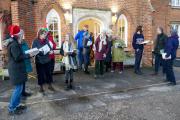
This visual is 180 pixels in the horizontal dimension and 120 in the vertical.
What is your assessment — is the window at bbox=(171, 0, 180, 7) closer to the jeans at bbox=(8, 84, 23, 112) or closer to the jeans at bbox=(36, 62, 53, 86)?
the jeans at bbox=(36, 62, 53, 86)

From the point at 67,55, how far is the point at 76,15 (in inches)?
182

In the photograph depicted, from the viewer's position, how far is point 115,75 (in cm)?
973

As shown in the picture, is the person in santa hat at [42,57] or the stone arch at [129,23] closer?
the person in santa hat at [42,57]

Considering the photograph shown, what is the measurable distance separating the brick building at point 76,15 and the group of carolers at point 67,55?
1.79 m

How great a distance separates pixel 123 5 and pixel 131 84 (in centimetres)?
558

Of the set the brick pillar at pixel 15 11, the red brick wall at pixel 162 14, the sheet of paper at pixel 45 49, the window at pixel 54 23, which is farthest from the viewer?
the red brick wall at pixel 162 14

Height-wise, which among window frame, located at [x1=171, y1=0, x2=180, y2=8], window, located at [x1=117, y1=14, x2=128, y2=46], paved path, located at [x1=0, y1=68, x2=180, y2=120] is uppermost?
window frame, located at [x1=171, y1=0, x2=180, y2=8]

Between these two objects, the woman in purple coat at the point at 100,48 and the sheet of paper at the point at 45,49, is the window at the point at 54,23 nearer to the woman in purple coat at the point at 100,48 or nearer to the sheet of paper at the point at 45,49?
the woman in purple coat at the point at 100,48

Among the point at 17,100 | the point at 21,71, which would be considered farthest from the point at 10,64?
the point at 17,100

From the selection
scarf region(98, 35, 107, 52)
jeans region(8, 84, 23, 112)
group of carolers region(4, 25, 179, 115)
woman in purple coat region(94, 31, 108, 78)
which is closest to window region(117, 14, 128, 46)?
group of carolers region(4, 25, 179, 115)

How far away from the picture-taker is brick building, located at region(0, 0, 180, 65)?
10.4m

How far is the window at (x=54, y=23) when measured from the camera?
1109 cm

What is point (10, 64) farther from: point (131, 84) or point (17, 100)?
point (131, 84)

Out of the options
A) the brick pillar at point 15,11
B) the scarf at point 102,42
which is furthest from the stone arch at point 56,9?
the scarf at point 102,42
